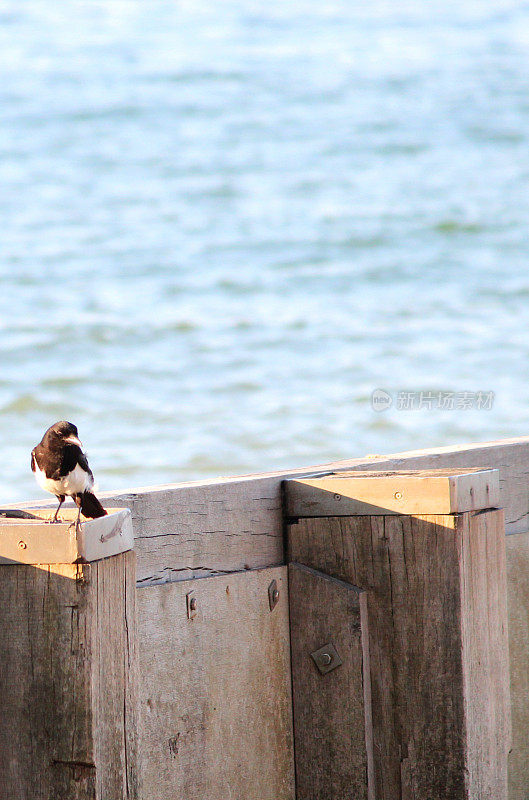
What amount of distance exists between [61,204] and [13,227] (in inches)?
39.8

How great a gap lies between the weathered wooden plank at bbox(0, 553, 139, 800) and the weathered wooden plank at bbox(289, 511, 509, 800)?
846 millimetres

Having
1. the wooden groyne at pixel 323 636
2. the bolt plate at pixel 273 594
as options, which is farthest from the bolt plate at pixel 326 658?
the bolt plate at pixel 273 594

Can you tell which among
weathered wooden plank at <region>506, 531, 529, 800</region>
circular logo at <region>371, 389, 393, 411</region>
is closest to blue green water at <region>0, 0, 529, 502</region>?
circular logo at <region>371, 389, 393, 411</region>

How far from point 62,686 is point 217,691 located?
0.74 meters

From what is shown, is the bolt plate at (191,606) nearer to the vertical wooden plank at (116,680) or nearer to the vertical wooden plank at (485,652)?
the vertical wooden plank at (116,680)

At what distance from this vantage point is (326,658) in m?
2.59

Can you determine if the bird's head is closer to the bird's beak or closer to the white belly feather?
the bird's beak

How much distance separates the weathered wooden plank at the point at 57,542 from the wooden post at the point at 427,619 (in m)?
0.86

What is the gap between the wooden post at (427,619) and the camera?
8.14 ft

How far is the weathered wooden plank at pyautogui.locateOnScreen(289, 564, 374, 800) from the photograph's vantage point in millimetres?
2545

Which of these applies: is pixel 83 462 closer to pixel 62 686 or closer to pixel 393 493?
pixel 62 686

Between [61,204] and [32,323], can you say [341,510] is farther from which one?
[61,204]

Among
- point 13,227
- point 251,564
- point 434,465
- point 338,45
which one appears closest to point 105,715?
point 251,564

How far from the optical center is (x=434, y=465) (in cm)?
307
